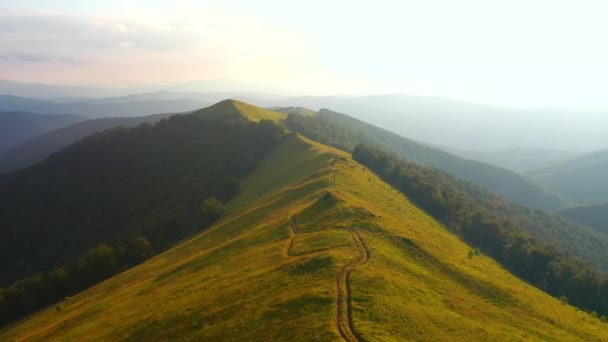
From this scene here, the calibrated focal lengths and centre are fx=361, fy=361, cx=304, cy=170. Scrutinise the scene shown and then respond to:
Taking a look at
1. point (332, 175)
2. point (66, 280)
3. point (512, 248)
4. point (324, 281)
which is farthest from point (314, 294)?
point (512, 248)

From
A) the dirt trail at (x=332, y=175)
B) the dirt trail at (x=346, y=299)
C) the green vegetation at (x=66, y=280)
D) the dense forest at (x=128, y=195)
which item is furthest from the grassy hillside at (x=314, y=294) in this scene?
the dense forest at (x=128, y=195)

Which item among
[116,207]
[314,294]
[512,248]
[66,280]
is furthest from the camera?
[116,207]

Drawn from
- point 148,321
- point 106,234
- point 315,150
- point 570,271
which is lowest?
point 106,234

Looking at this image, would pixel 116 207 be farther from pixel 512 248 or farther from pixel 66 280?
pixel 512 248

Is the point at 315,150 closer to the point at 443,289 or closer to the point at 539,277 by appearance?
the point at 539,277

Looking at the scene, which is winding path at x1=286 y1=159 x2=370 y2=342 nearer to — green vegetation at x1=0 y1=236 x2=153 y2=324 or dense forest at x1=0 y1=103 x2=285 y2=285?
green vegetation at x1=0 y1=236 x2=153 y2=324

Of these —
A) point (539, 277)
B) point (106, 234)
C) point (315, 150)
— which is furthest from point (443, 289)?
point (106, 234)
